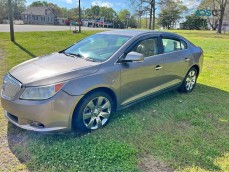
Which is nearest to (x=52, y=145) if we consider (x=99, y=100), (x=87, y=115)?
(x=87, y=115)

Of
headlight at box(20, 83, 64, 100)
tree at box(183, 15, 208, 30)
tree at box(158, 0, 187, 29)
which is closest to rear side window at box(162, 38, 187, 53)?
headlight at box(20, 83, 64, 100)

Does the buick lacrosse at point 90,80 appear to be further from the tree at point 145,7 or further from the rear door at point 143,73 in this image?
the tree at point 145,7

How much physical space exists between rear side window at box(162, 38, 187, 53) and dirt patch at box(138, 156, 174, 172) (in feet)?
7.99

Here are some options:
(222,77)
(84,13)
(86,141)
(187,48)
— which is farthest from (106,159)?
(84,13)

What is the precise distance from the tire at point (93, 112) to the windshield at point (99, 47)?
2.11 feet

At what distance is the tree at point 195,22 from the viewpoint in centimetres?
5653

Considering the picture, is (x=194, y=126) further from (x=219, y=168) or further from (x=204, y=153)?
(x=219, y=168)

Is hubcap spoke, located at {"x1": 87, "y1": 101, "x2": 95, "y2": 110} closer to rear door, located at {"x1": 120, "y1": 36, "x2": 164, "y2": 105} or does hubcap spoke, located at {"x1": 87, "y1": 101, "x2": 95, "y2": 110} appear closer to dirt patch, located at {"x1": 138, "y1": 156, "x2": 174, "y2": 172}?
rear door, located at {"x1": 120, "y1": 36, "x2": 164, "y2": 105}

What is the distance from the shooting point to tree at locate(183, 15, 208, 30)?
56.5m

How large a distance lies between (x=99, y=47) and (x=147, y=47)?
91 centimetres

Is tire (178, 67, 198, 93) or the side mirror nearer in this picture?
the side mirror

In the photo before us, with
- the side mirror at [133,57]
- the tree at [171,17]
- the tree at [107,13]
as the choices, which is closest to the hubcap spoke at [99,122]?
the side mirror at [133,57]

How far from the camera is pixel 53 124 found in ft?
9.77

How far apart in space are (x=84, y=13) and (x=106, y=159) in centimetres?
8665
